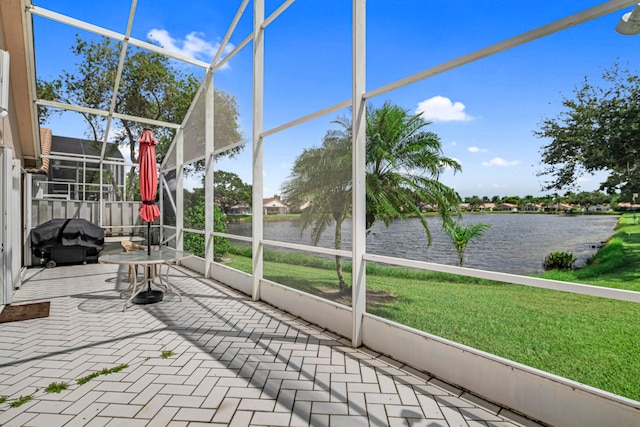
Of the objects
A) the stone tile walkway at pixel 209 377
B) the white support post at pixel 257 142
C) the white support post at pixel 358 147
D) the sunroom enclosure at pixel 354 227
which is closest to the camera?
the sunroom enclosure at pixel 354 227

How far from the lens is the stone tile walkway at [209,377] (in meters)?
2.21

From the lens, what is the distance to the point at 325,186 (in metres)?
4.26

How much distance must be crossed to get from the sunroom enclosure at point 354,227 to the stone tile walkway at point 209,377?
0.16 m

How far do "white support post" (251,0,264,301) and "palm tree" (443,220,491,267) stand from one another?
2752 millimetres

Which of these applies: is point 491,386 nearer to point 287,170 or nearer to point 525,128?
point 525,128

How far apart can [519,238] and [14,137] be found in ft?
26.9

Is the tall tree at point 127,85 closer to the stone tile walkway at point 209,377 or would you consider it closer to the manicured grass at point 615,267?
the stone tile walkway at point 209,377

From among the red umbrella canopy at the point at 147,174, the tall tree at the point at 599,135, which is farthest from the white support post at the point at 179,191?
the tall tree at the point at 599,135

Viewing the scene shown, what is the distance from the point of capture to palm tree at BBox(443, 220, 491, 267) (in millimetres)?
3744

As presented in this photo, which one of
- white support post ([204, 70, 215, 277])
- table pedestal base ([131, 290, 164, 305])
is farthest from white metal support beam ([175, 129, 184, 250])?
table pedestal base ([131, 290, 164, 305])

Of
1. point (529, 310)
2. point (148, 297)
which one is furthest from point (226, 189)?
point (529, 310)

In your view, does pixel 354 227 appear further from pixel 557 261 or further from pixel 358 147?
pixel 557 261

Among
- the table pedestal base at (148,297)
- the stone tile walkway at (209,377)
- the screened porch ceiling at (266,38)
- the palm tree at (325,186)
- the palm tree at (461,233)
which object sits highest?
the screened porch ceiling at (266,38)

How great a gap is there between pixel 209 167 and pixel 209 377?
4.74 meters
